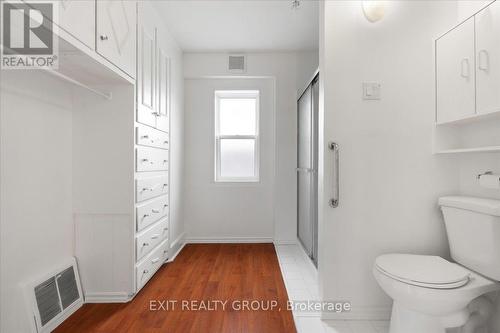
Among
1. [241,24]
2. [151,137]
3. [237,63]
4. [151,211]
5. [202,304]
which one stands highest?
[241,24]

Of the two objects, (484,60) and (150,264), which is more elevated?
(484,60)

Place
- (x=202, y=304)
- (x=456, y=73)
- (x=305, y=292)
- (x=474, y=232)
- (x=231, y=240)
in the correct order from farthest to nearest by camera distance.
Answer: (x=231, y=240) → (x=305, y=292) → (x=202, y=304) → (x=456, y=73) → (x=474, y=232)

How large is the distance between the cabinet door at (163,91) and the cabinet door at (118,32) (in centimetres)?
54

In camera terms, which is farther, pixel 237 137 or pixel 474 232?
pixel 237 137

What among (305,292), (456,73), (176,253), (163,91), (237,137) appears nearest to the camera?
(456,73)

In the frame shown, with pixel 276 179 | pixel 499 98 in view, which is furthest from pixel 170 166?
pixel 499 98

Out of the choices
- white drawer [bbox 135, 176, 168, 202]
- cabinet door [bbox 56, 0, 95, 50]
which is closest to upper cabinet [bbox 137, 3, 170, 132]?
white drawer [bbox 135, 176, 168, 202]

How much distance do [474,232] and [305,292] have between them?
3.92ft

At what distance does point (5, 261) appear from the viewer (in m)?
1.45

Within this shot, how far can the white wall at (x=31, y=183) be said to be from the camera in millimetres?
1452

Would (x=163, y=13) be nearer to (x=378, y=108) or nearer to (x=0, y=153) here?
(x=0, y=153)

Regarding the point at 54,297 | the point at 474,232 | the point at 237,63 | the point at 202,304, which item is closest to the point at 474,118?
the point at 474,232

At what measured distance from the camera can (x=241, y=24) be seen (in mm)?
2742

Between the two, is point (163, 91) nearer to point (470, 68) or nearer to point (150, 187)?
point (150, 187)
